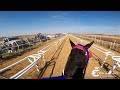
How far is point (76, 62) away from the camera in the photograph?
7.58ft

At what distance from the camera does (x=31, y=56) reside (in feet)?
11.2

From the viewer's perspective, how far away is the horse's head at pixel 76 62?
2.28 m

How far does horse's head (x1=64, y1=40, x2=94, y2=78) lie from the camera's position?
228 cm
